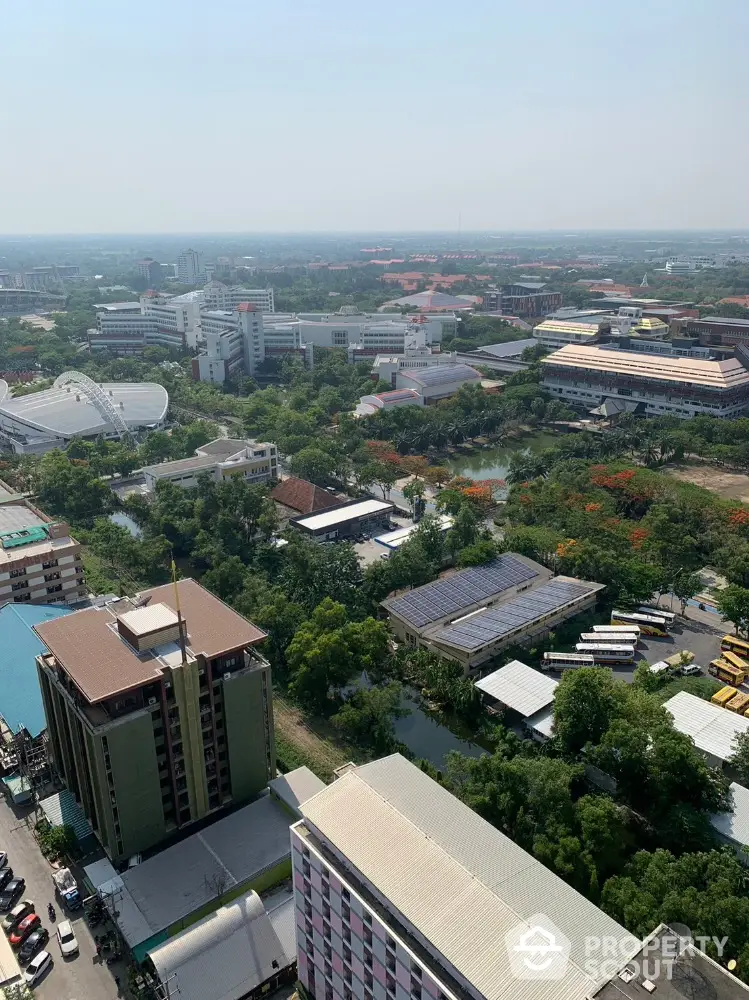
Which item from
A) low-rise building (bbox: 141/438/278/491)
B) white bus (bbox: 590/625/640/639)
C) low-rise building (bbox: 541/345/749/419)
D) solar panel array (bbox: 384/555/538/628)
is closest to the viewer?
white bus (bbox: 590/625/640/639)

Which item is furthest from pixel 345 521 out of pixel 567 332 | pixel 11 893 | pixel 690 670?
pixel 567 332

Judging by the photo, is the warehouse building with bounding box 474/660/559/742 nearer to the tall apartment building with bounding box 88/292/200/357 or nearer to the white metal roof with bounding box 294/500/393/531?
the white metal roof with bounding box 294/500/393/531

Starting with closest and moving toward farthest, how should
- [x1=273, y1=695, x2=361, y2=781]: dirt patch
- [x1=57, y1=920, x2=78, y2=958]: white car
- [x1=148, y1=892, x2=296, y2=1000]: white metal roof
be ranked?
[x1=148, y1=892, x2=296, y2=1000]: white metal roof, [x1=57, y1=920, x2=78, y2=958]: white car, [x1=273, y1=695, x2=361, y2=781]: dirt patch

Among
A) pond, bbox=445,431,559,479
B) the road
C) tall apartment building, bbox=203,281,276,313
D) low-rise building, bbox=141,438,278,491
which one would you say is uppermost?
tall apartment building, bbox=203,281,276,313

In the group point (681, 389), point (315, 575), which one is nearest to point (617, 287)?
point (681, 389)

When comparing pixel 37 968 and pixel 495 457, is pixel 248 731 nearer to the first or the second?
pixel 37 968

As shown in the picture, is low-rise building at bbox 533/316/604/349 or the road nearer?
the road

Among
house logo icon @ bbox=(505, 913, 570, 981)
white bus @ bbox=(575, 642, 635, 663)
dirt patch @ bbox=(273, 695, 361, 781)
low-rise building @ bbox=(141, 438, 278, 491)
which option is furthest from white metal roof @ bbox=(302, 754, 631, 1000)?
low-rise building @ bbox=(141, 438, 278, 491)
